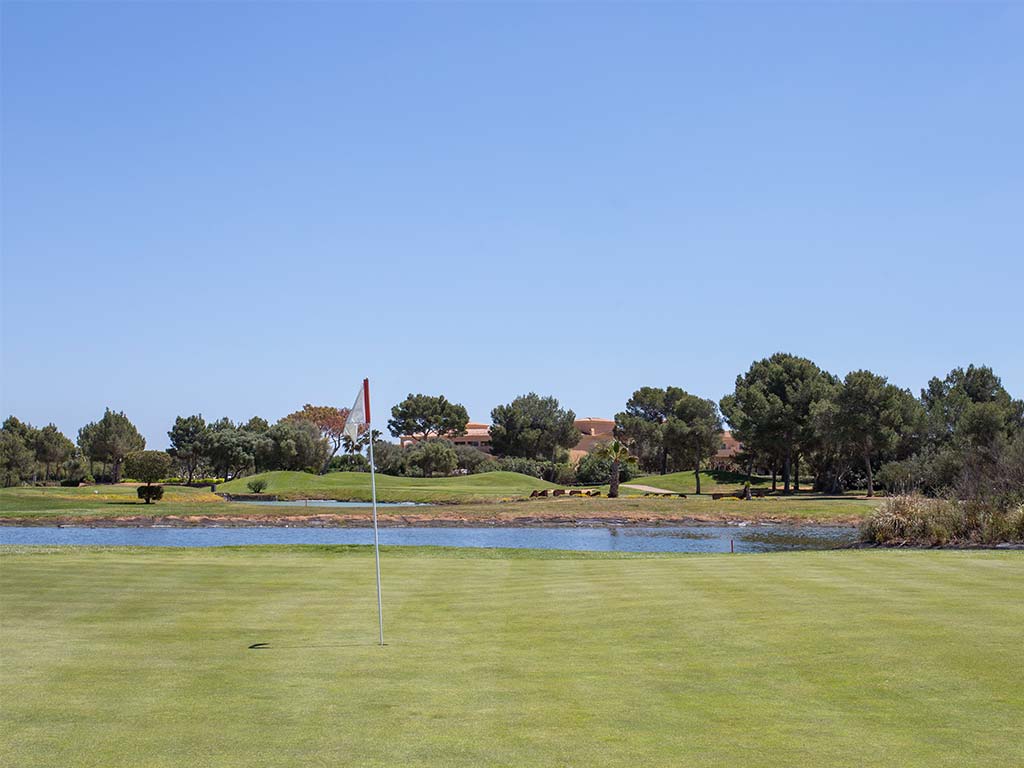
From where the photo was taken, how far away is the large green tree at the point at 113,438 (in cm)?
10625

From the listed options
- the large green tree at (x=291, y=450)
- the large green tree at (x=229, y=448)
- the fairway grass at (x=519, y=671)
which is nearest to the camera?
the fairway grass at (x=519, y=671)

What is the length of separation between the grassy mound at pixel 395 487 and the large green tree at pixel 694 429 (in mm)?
15591

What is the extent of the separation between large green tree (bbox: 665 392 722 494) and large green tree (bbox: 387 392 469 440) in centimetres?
5156

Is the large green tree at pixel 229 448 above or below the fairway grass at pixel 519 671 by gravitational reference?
above

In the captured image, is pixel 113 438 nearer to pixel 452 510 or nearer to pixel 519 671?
pixel 452 510

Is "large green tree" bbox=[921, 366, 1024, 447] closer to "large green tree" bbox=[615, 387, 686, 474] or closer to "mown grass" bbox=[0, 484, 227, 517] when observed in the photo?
"large green tree" bbox=[615, 387, 686, 474]

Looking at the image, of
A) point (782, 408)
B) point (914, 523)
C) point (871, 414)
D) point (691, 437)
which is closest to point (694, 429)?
point (691, 437)

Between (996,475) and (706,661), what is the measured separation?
31.0 m

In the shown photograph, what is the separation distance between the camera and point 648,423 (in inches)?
4776

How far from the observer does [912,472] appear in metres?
67.0

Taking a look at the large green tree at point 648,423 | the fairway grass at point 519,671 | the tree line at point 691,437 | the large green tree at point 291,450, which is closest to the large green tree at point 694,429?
the tree line at point 691,437

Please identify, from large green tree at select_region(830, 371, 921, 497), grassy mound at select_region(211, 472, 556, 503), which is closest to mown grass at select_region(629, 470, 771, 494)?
grassy mound at select_region(211, 472, 556, 503)

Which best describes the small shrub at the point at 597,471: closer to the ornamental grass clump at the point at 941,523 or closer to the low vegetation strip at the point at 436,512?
the low vegetation strip at the point at 436,512

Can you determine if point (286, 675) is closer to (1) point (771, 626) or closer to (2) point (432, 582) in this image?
(1) point (771, 626)
